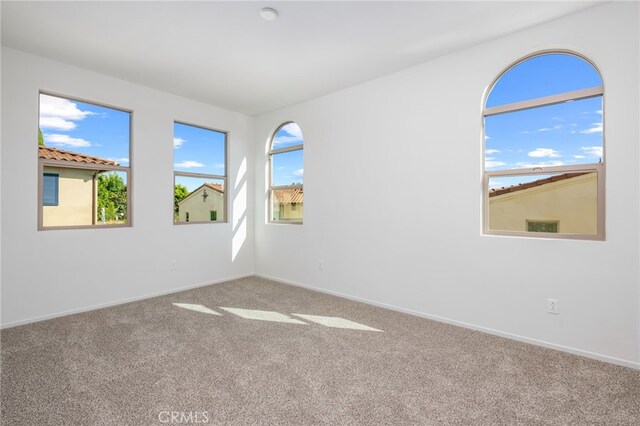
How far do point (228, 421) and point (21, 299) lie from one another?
112 inches

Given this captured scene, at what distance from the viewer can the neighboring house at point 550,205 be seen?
2.49m

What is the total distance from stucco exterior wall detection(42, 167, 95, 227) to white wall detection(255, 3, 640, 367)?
99.3 inches

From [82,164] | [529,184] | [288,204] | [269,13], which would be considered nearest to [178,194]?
[82,164]

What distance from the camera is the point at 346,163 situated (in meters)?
4.02

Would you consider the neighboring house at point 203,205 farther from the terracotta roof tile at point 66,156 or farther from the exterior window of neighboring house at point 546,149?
the exterior window of neighboring house at point 546,149

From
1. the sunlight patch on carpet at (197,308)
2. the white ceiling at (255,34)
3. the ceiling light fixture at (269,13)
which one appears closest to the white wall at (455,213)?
the white ceiling at (255,34)

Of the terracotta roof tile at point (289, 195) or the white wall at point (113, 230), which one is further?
the terracotta roof tile at point (289, 195)

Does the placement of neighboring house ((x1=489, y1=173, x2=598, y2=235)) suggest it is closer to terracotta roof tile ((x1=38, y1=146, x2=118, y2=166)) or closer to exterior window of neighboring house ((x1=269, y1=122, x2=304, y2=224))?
exterior window of neighboring house ((x1=269, y1=122, x2=304, y2=224))

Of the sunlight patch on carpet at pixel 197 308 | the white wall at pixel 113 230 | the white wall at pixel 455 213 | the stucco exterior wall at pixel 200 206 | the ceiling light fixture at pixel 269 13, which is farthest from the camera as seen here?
the stucco exterior wall at pixel 200 206

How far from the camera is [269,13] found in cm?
245

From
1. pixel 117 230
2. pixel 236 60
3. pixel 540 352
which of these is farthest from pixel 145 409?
pixel 236 60

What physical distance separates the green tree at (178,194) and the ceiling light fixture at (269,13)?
270cm

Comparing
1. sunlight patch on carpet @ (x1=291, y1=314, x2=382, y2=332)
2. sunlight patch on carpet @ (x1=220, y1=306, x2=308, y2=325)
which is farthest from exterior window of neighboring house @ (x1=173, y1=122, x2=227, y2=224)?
sunlight patch on carpet @ (x1=291, y1=314, x2=382, y2=332)

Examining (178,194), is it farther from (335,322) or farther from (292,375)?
(292,375)
